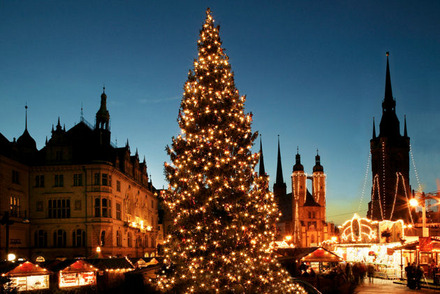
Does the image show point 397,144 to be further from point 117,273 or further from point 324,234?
point 117,273

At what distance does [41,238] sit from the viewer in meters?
44.2

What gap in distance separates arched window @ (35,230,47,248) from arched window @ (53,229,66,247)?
0.92m

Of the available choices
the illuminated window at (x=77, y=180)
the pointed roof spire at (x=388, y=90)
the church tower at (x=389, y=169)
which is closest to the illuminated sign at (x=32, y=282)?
the illuminated window at (x=77, y=180)

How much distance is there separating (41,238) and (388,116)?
375 feet

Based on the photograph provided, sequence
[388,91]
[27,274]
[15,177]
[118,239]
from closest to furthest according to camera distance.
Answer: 1. [27,274]
2. [15,177]
3. [118,239]
4. [388,91]

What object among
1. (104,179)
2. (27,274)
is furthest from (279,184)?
(27,274)

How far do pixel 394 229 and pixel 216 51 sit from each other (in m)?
29.0

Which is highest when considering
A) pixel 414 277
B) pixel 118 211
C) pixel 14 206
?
pixel 14 206

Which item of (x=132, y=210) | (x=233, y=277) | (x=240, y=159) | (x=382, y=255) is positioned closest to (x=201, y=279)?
(x=233, y=277)

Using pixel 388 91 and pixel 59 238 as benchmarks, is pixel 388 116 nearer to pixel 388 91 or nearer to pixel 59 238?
pixel 388 91

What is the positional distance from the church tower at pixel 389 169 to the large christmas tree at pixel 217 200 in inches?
4386

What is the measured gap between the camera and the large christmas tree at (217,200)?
16.9 metres

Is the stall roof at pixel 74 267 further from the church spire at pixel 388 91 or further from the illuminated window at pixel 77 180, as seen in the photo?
the church spire at pixel 388 91

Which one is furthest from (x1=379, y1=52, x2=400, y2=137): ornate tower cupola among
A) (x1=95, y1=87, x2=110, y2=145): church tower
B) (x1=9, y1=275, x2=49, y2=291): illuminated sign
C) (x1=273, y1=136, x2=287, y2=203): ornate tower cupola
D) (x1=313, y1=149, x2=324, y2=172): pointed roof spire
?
(x1=9, y1=275, x2=49, y2=291): illuminated sign
